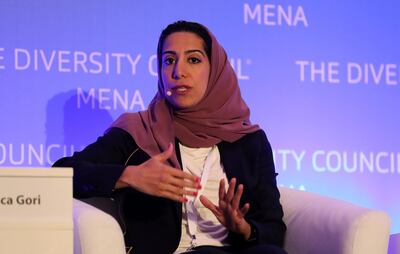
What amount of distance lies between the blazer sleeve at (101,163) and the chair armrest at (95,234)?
0.76ft

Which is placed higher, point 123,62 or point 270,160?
point 123,62

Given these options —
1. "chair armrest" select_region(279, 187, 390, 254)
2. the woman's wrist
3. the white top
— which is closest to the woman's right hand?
the woman's wrist

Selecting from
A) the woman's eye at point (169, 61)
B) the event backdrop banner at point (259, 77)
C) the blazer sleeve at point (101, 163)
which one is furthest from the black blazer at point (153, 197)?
the event backdrop banner at point (259, 77)

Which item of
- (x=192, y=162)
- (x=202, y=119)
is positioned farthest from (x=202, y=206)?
(x=202, y=119)

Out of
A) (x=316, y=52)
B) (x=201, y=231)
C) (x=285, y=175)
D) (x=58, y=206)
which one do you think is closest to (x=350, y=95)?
(x=316, y=52)

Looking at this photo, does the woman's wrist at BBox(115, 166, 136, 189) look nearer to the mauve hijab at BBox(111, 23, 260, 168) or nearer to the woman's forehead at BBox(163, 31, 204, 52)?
the mauve hijab at BBox(111, 23, 260, 168)

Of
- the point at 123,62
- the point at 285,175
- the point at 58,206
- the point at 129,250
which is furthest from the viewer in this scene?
the point at 285,175

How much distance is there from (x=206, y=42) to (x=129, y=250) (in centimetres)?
69

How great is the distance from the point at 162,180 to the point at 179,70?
52 cm

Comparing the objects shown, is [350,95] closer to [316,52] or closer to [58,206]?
[316,52]

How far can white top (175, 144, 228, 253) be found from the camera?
6.86 feet

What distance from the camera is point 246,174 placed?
2.21 meters

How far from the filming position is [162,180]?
5.96 feet

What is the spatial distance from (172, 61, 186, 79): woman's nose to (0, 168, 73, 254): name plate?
2.43 ft
